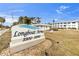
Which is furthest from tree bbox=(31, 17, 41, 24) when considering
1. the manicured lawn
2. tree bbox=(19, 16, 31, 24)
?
the manicured lawn

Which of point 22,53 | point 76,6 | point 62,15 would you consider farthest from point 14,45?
point 76,6

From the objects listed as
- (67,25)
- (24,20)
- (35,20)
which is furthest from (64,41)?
(24,20)

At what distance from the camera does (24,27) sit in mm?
2041

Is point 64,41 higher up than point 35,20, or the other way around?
point 35,20

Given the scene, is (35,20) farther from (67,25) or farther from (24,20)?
(67,25)

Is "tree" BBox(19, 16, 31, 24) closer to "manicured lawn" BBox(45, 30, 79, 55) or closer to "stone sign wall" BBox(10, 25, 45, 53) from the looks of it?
"stone sign wall" BBox(10, 25, 45, 53)

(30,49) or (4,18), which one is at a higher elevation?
(4,18)

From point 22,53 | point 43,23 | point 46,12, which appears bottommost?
point 22,53

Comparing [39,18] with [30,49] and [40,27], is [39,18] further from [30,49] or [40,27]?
[30,49]

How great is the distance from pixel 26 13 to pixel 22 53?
18.5 inches

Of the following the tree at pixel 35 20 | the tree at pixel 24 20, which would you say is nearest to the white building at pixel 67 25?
the tree at pixel 35 20

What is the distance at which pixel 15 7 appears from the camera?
6.69ft

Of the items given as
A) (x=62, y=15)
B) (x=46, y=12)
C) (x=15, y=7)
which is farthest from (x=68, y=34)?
(x=15, y=7)

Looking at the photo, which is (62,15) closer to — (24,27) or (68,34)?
(68,34)
